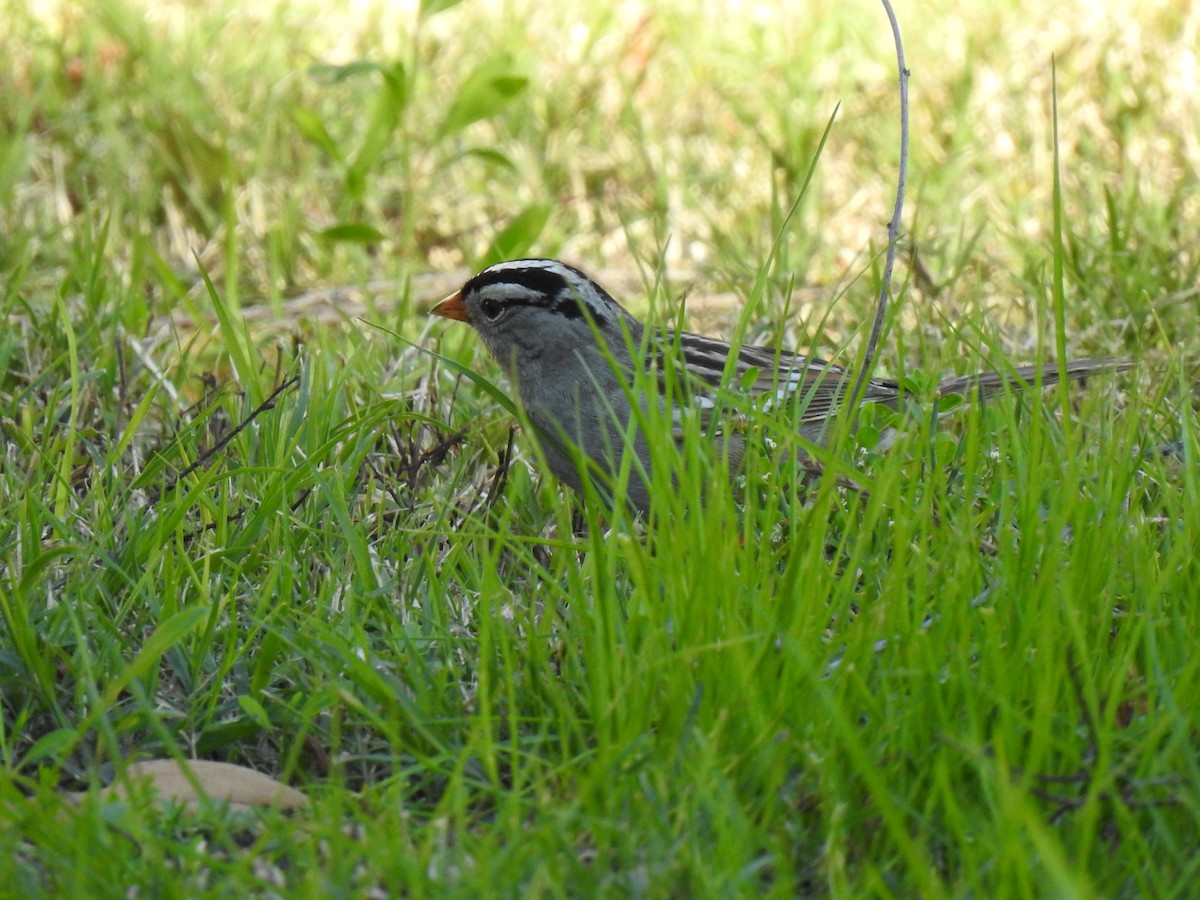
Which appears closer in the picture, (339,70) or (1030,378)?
(1030,378)

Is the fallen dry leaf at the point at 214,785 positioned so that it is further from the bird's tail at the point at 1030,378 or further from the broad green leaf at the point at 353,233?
the broad green leaf at the point at 353,233

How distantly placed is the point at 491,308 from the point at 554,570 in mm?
1467

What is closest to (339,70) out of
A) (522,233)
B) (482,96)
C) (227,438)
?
(482,96)

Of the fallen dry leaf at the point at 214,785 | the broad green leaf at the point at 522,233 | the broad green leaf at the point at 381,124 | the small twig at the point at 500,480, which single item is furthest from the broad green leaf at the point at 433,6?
the fallen dry leaf at the point at 214,785

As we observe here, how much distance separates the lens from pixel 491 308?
188 inches

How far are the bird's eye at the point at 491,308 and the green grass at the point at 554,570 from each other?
27cm

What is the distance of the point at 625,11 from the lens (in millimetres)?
8695

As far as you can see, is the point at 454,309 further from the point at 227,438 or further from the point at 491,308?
the point at 227,438

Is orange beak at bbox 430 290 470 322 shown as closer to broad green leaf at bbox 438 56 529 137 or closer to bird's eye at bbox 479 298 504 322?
bird's eye at bbox 479 298 504 322

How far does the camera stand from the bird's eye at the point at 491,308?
4.73 metres

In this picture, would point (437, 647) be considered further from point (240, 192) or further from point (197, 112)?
point (197, 112)

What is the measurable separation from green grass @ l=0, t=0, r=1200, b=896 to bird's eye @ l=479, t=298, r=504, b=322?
0.27m

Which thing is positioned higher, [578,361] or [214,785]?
[578,361]

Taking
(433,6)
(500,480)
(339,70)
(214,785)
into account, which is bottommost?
(214,785)
